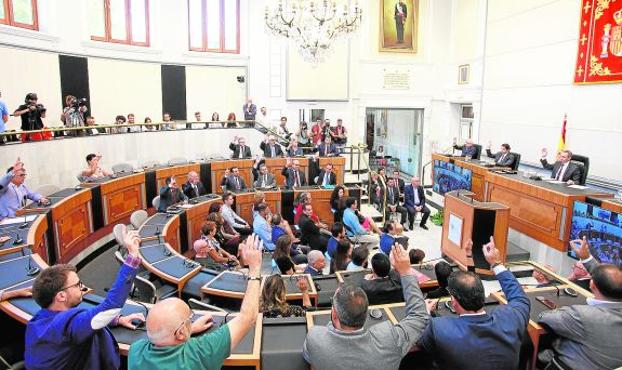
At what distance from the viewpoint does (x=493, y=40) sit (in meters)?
11.5

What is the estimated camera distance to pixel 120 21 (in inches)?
462

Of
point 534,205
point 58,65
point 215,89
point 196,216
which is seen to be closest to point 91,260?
point 196,216

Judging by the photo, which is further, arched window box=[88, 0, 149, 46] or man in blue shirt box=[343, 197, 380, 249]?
arched window box=[88, 0, 149, 46]

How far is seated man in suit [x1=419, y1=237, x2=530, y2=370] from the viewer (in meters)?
1.97

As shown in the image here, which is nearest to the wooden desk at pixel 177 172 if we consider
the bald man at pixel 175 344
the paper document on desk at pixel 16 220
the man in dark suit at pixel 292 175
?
the man in dark suit at pixel 292 175

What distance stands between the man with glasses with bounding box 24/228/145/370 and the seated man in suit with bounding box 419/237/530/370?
1.52 metres

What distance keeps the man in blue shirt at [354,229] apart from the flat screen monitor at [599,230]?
2956 mm

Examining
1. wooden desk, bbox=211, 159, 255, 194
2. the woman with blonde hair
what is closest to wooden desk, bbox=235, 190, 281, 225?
wooden desk, bbox=211, 159, 255, 194

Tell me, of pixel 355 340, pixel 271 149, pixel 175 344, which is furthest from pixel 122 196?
pixel 355 340

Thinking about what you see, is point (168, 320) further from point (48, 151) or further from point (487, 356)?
point (48, 151)

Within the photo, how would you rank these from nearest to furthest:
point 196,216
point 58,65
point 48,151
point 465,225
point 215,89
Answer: point 465,225 → point 196,216 → point 48,151 → point 58,65 → point 215,89

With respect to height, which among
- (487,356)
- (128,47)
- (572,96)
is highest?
(128,47)

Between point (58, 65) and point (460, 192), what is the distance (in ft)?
30.2

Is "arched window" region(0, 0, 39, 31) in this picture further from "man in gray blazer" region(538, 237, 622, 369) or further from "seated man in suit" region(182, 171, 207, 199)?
"man in gray blazer" region(538, 237, 622, 369)
